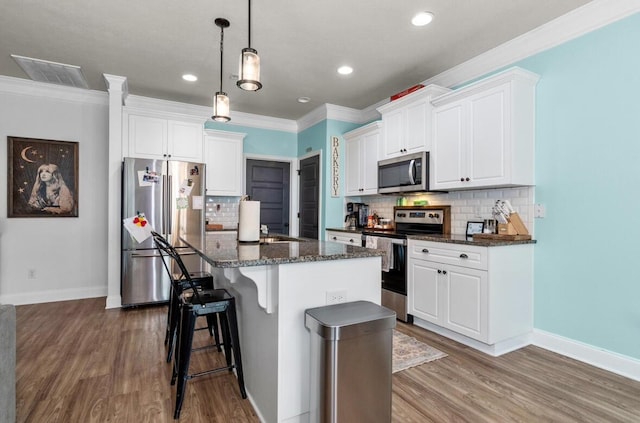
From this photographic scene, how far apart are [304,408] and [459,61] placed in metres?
3.43

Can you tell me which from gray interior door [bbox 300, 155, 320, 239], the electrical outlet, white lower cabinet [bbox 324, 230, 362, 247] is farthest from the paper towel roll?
gray interior door [bbox 300, 155, 320, 239]

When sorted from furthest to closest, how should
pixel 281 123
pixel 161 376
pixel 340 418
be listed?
pixel 281 123 < pixel 161 376 < pixel 340 418

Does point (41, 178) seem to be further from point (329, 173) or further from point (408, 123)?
point (408, 123)

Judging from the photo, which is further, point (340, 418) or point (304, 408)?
point (304, 408)

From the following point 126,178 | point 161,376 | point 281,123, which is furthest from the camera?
point 281,123

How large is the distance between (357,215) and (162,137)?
2857 mm

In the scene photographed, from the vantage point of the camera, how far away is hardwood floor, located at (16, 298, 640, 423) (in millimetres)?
1923

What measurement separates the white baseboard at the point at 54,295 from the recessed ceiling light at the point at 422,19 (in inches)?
190

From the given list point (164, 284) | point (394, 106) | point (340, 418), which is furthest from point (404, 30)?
point (164, 284)

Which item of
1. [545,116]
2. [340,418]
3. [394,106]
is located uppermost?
[394,106]

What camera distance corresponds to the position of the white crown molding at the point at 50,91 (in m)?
4.03

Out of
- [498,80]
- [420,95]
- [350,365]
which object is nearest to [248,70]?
[350,365]

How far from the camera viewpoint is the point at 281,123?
570 centimetres

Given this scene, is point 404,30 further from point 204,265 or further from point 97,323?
point 97,323
